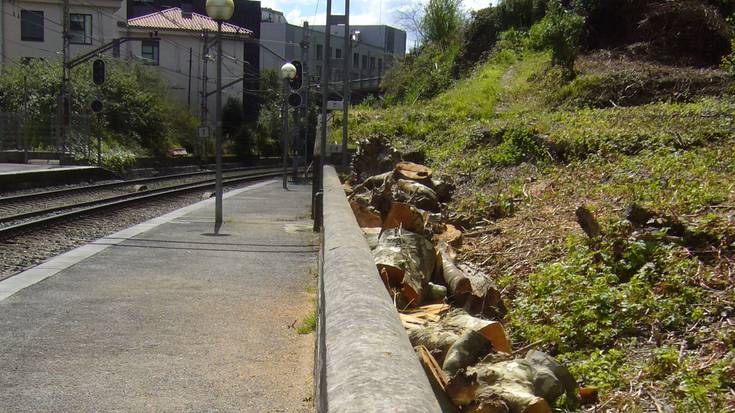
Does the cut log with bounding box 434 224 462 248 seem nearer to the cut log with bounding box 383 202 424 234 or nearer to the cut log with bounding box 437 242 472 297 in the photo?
the cut log with bounding box 383 202 424 234

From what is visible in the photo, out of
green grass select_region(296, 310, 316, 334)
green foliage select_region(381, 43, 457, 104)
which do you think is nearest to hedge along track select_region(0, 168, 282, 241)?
green grass select_region(296, 310, 316, 334)

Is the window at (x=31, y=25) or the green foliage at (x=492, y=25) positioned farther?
the window at (x=31, y=25)

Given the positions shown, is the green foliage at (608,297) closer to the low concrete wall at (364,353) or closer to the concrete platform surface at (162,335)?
the low concrete wall at (364,353)

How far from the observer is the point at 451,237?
609cm

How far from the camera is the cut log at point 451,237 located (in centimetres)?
597

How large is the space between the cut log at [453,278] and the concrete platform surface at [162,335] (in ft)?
3.25

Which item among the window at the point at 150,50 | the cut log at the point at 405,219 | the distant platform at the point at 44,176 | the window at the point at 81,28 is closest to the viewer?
the cut log at the point at 405,219

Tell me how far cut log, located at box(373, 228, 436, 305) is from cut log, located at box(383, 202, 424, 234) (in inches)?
5.3

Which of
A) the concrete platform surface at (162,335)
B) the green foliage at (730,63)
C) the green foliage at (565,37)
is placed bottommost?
the concrete platform surface at (162,335)

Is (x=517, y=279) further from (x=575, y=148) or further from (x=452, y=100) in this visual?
(x=452, y=100)

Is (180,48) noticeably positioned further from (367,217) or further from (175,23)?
(367,217)

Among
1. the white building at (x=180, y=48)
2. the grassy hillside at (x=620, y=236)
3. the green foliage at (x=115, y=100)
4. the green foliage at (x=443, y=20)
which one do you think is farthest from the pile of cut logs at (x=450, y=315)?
the white building at (x=180, y=48)

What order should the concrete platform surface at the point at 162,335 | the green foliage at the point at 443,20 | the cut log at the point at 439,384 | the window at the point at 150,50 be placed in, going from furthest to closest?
1. the window at the point at 150,50
2. the green foliage at the point at 443,20
3. the concrete platform surface at the point at 162,335
4. the cut log at the point at 439,384

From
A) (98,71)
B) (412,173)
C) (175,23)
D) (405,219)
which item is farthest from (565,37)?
(175,23)
